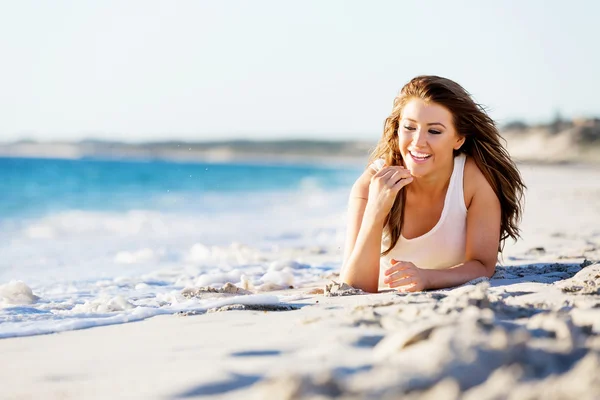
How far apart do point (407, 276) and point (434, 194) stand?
0.74m

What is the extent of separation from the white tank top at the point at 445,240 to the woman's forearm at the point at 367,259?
0.33 metres

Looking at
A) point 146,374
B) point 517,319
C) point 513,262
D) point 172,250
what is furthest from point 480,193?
point 172,250

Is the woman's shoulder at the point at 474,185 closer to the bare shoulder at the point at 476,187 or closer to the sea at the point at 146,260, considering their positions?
the bare shoulder at the point at 476,187

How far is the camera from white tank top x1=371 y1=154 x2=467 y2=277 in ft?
14.2

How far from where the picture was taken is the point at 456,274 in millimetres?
4027

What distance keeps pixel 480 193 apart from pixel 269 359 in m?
2.37

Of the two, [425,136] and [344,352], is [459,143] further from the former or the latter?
[344,352]

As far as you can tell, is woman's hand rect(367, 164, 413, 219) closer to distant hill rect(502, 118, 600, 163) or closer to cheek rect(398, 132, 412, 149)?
cheek rect(398, 132, 412, 149)

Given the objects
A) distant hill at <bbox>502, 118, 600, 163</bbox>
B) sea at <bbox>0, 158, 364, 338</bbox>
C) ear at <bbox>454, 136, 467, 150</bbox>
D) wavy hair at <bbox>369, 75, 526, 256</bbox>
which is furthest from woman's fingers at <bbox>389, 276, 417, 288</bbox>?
distant hill at <bbox>502, 118, 600, 163</bbox>

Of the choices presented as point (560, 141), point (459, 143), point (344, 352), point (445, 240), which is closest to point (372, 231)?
point (445, 240)

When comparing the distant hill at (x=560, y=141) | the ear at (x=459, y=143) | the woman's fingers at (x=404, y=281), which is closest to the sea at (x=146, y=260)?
the woman's fingers at (x=404, y=281)

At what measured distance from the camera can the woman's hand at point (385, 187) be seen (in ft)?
13.7

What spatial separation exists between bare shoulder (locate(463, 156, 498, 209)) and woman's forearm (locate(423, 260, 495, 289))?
1.30 ft

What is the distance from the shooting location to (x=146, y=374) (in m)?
2.33
